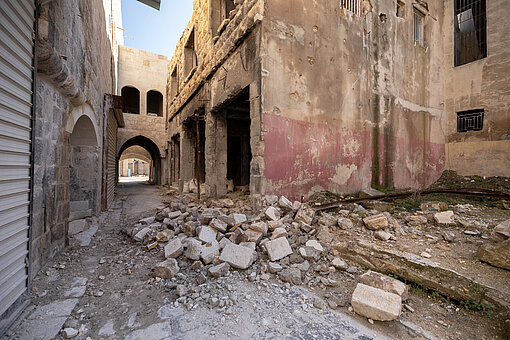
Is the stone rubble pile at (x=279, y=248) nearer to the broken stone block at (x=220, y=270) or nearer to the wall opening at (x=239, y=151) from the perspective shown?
the broken stone block at (x=220, y=270)

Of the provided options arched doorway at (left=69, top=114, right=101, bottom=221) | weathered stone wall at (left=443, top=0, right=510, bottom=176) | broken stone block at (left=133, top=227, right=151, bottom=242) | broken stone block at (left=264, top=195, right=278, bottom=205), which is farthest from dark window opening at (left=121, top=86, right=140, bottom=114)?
weathered stone wall at (left=443, top=0, right=510, bottom=176)

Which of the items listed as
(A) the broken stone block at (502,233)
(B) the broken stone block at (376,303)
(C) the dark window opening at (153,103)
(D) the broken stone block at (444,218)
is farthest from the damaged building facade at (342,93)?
(C) the dark window opening at (153,103)

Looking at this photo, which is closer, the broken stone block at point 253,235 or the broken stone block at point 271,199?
the broken stone block at point 253,235

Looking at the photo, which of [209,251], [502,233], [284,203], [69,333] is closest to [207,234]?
[209,251]

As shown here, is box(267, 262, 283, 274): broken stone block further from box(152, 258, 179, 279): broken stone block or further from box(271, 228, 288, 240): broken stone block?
box(152, 258, 179, 279): broken stone block

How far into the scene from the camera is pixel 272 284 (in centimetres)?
238

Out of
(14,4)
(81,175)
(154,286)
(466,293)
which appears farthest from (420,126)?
(81,175)

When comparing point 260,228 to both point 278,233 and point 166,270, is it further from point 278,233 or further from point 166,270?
point 166,270

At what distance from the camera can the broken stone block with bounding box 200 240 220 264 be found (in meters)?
2.74

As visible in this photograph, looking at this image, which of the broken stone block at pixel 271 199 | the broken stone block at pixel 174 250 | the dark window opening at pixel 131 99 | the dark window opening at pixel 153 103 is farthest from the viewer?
the dark window opening at pixel 153 103

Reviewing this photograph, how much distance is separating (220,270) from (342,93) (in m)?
4.71

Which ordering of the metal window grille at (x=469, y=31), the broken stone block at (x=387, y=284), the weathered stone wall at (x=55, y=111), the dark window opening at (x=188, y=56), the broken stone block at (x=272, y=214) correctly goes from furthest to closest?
the dark window opening at (x=188, y=56), the metal window grille at (x=469, y=31), the broken stone block at (x=272, y=214), the weathered stone wall at (x=55, y=111), the broken stone block at (x=387, y=284)

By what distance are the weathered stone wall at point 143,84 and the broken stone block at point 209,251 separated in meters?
12.9

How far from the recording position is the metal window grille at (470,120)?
311 inches
